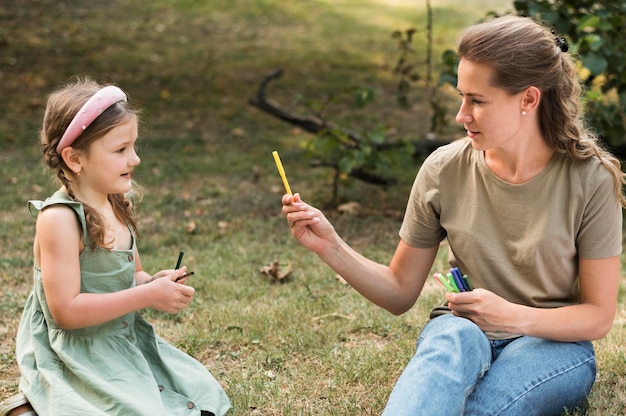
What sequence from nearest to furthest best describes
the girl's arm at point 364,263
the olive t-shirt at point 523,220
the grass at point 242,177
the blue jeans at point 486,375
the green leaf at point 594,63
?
the blue jeans at point 486,375 → the olive t-shirt at point 523,220 → the girl's arm at point 364,263 → the grass at point 242,177 → the green leaf at point 594,63

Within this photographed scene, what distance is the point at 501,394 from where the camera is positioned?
213 cm

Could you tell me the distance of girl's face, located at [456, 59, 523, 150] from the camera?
2.18m

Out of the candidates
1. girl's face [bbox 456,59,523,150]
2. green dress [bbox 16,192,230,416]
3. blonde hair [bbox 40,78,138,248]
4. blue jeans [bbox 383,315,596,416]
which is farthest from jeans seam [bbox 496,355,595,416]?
blonde hair [bbox 40,78,138,248]

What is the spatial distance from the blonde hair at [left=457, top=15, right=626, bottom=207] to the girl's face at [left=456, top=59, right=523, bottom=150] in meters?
0.02

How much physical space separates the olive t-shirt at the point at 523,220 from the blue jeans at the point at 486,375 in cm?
16

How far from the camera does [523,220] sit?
2.28m

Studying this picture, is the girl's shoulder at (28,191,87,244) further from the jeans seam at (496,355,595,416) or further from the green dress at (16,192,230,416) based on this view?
the jeans seam at (496,355,595,416)

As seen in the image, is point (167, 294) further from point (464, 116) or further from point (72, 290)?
point (464, 116)

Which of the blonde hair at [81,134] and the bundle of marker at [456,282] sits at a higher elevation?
the blonde hair at [81,134]

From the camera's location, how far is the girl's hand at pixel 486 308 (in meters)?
2.15

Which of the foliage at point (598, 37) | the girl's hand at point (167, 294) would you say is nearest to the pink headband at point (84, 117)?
the girl's hand at point (167, 294)

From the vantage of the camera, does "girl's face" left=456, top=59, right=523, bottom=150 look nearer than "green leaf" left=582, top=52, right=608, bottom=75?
Yes

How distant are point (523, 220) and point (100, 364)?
122 centimetres

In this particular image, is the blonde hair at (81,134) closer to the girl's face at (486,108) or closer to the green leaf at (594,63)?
the girl's face at (486,108)
